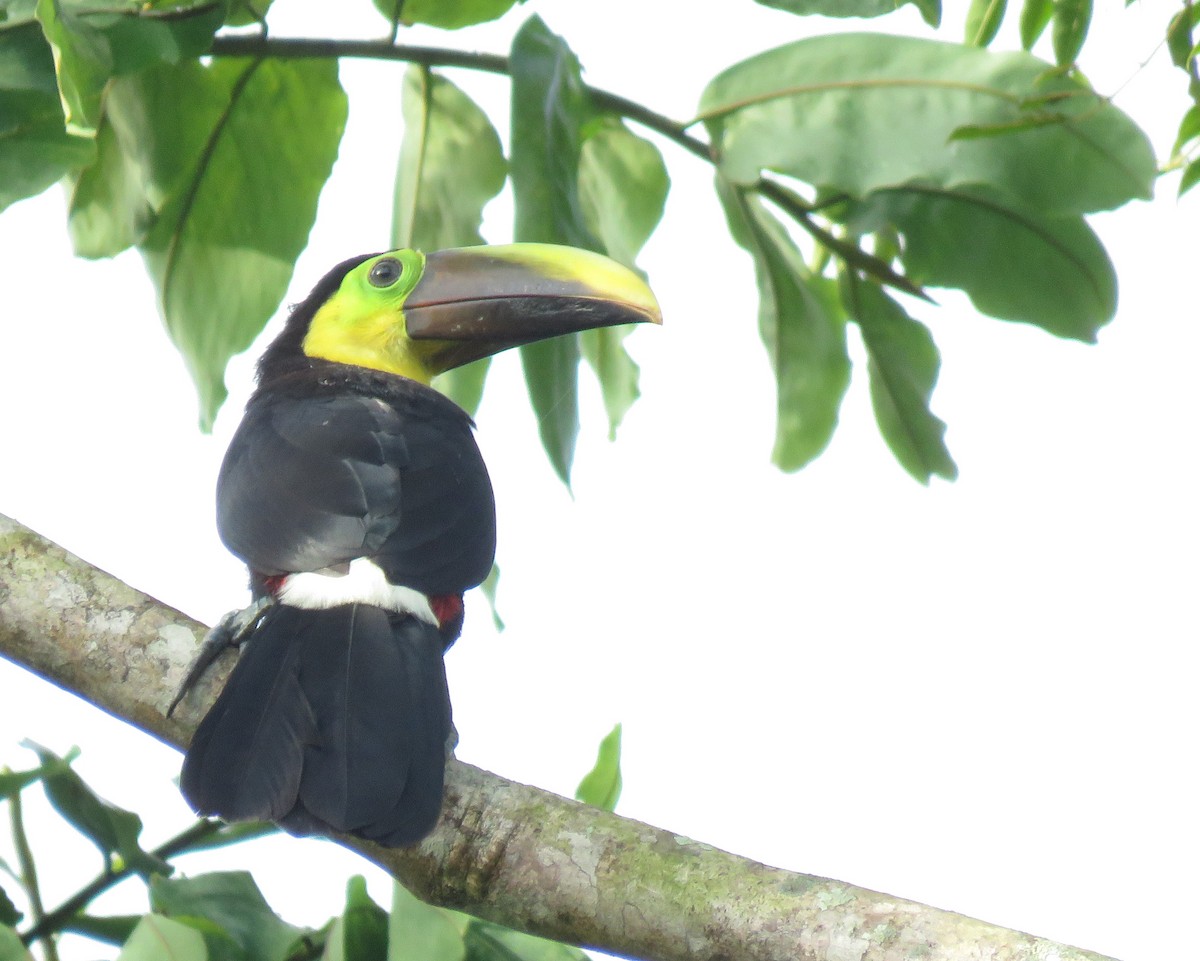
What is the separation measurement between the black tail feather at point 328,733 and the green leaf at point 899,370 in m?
1.30

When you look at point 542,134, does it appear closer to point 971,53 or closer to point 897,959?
point 971,53

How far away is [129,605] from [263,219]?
1.20 metres

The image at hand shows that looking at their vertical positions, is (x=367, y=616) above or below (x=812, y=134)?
below

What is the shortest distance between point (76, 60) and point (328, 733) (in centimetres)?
103

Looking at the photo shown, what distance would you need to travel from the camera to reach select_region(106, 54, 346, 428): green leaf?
3.11 m

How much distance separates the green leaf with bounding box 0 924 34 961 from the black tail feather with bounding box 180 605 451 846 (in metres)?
0.27

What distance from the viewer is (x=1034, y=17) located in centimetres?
270

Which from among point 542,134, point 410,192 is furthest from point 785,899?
point 410,192

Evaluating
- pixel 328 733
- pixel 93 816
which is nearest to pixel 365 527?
pixel 328 733

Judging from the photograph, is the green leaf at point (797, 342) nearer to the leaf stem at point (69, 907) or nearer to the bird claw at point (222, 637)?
the bird claw at point (222, 637)

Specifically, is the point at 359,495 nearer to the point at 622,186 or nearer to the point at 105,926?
the point at 105,926

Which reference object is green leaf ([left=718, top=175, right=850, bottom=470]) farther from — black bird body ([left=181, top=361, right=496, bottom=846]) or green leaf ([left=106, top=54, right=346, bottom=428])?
green leaf ([left=106, top=54, right=346, bottom=428])

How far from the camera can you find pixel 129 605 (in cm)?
221

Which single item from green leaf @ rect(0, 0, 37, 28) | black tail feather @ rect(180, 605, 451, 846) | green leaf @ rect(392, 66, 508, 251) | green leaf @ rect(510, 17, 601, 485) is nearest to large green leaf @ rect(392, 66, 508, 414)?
green leaf @ rect(392, 66, 508, 251)
